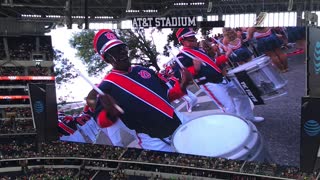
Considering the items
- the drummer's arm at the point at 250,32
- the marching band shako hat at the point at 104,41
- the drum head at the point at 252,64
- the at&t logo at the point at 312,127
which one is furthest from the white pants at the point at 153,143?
the at&t logo at the point at 312,127

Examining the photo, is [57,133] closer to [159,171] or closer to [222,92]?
[159,171]

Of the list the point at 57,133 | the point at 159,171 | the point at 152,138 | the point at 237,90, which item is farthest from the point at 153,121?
the point at 57,133

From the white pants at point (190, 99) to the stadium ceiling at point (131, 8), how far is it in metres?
6.64

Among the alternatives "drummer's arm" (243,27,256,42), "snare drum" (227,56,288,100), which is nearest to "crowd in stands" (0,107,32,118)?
"snare drum" (227,56,288,100)

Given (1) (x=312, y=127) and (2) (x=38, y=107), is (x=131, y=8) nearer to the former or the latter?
(2) (x=38, y=107)

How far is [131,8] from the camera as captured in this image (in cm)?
3584

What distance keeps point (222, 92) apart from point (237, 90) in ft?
2.83

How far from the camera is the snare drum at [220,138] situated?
86.0 ft

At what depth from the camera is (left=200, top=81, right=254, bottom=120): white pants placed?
85.7 feet

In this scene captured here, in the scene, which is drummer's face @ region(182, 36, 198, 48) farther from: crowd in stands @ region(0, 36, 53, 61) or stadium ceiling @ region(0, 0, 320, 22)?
crowd in stands @ region(0, 36, 53, 61)

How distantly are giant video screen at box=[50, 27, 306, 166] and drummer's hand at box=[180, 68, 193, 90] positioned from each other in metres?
0.09

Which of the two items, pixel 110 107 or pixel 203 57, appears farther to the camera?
pixel 110 107

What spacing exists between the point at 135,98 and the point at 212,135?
16.8 feet

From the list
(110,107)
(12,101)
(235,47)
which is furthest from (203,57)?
(12,101)
